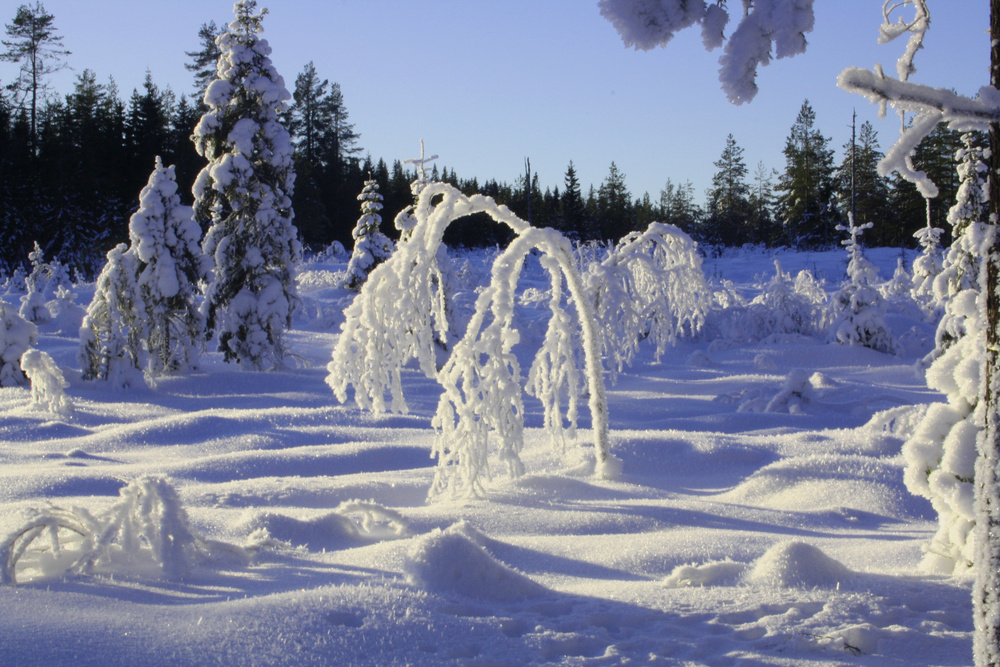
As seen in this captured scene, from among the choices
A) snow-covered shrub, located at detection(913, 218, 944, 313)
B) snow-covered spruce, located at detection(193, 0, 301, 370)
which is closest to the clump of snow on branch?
snow-covered spruce, located at detection(193, 0, 301, 370)

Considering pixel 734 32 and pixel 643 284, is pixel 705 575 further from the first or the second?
pixel 643 284

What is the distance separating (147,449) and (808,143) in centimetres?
4983

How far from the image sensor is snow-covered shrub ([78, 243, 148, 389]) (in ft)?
37.7

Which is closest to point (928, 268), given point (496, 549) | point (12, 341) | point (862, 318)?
point (862, 318)

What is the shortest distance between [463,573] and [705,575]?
114 centimetres

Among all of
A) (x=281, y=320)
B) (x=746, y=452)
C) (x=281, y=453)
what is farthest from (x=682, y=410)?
(x=281, y=320)

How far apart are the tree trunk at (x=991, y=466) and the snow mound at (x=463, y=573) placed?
65.0 inches

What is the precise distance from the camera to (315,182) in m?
44.5

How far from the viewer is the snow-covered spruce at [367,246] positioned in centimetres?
2186

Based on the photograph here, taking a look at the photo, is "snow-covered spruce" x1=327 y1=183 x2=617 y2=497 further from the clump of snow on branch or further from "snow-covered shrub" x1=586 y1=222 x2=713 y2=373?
the clump of snow on branch

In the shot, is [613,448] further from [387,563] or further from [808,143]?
[808,143]

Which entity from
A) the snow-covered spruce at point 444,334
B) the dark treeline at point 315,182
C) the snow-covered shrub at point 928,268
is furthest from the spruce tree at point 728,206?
the snow-covered spruce at point 444,334

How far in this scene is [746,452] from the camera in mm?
6883

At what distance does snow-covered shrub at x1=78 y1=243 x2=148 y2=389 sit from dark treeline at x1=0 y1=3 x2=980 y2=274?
1884cm
